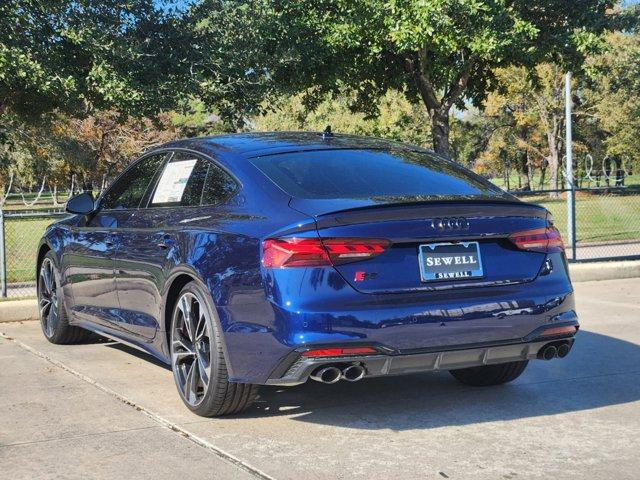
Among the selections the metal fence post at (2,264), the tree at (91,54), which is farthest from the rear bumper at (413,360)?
the tree at (91,54)

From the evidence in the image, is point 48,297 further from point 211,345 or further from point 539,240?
point 539,240

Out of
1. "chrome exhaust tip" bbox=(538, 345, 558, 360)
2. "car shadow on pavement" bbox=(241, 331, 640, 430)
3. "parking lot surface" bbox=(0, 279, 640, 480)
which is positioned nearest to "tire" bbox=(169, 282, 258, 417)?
"parking lot surface" bbox=(0, 279, 640, 480)

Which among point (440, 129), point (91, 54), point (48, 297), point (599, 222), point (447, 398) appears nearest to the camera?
point (447, 398)

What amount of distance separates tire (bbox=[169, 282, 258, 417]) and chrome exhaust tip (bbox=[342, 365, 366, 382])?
70 cm

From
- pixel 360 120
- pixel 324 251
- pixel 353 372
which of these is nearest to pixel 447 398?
pixel 353 372

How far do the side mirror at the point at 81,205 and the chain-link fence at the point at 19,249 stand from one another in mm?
3834

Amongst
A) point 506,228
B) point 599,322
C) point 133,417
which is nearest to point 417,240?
point 506,228

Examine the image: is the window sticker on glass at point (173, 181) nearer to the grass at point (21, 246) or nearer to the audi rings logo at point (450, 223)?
the audi rings logo at point (450, 223)

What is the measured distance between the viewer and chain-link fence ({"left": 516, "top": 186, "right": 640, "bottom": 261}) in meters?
15.1

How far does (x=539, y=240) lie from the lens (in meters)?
5.10

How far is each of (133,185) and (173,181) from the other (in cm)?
76

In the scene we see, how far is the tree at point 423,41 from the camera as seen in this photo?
1844cm

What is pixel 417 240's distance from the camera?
15.3 ft

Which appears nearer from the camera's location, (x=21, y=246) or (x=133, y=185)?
(x=133, y=185)
